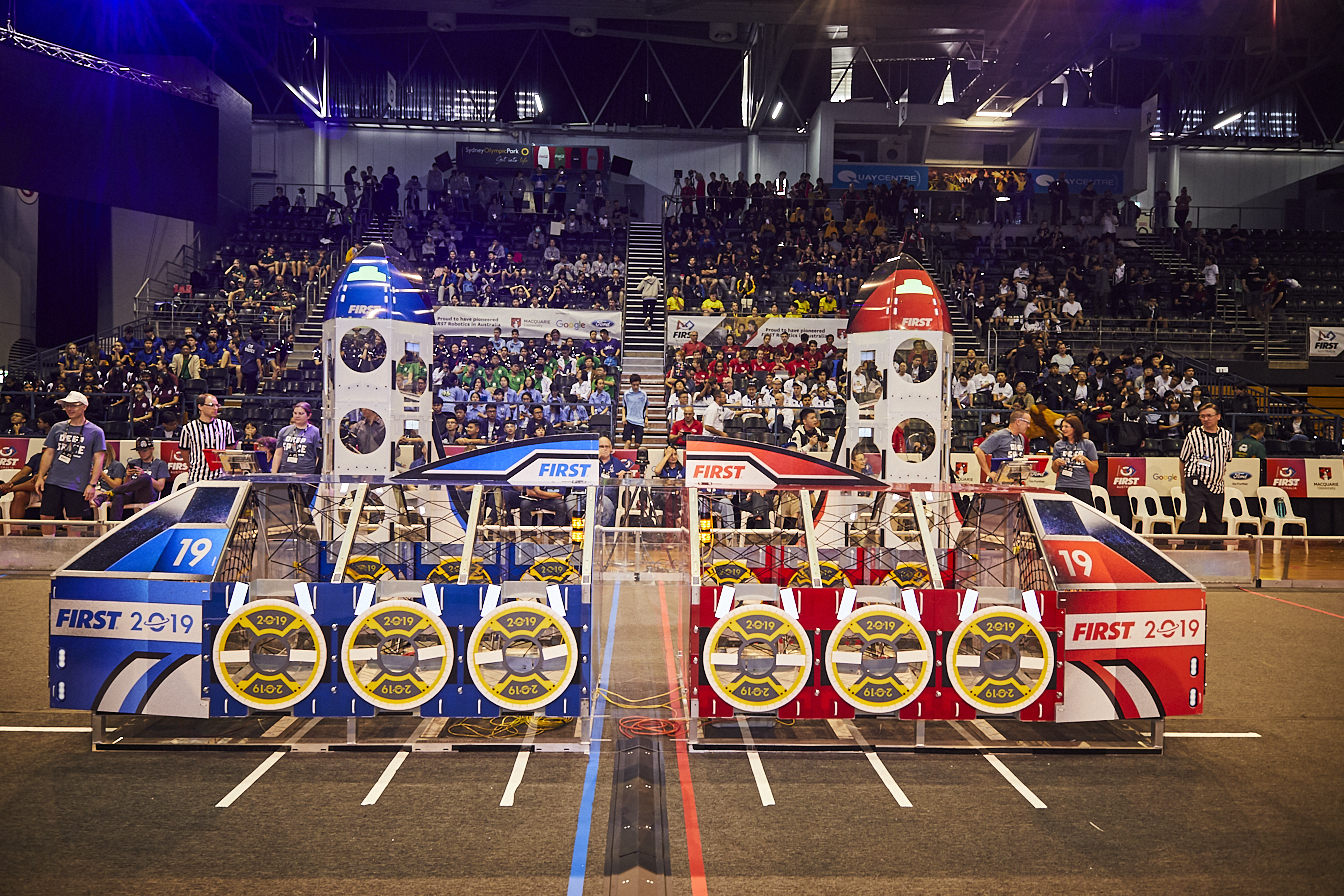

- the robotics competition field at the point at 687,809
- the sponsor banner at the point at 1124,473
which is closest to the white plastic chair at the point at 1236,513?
the sponsor banner at the point at 1124,473

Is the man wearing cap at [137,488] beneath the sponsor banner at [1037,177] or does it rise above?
beneath

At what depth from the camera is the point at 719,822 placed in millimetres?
4926

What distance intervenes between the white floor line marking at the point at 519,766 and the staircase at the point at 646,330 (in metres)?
11.9

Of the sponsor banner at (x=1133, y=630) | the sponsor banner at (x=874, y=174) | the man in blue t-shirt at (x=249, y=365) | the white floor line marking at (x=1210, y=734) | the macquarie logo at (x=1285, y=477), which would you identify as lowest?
the white floor line marking at (x=1210, y=734)

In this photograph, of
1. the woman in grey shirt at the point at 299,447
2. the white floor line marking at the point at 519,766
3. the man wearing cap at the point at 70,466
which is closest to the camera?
the white floor line marking at the point at 519,766

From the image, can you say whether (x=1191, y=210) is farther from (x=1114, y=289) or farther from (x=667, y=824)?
(x=667, y=824)

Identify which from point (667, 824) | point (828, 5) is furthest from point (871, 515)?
point (828, 5)

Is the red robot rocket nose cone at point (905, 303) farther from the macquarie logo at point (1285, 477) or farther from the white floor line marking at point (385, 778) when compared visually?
the macquarie logo at point (1285, 477)

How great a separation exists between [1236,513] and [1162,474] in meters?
1.28

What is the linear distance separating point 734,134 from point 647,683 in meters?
26.9

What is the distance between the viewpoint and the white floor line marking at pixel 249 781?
5.10 meters

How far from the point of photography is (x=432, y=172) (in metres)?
28.3

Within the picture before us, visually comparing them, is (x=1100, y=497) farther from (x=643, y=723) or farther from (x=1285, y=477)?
(x=643, y=723)

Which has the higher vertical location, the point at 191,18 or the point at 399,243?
the point at 191,18
